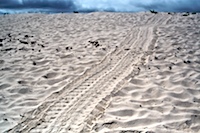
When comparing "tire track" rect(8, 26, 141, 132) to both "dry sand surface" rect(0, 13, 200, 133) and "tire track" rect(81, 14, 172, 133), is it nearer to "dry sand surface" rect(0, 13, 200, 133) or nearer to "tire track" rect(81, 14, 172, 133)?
"dry sand surface" rect(0, 13, 200, 133)

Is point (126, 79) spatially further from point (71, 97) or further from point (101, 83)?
point (71, 97)

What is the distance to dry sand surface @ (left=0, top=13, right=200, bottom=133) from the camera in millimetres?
4930

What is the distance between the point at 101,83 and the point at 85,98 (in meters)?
0.99

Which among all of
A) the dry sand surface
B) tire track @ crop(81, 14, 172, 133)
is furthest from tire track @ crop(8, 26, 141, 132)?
tire track @ crop(81, 14, 172, 133)

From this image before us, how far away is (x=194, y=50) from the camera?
9.38 meters

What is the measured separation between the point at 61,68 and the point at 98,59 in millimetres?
1544

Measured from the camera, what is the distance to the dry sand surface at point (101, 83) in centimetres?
493

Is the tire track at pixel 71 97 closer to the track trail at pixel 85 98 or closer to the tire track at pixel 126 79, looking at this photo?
the track trail at pixel 85 98

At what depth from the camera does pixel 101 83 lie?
669 cm

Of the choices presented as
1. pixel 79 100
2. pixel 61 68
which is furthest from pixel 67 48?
pixel 79 100

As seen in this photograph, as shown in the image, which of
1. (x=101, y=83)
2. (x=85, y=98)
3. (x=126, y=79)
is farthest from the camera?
(x=126, y=79)

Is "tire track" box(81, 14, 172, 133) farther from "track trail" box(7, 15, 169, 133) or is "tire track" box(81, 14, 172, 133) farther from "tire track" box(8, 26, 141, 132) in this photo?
"tire track" box(8, 26, 141, 132)

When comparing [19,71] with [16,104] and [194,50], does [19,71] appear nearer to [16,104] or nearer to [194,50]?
[16,104]

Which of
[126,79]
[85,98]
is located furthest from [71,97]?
[126,79]
